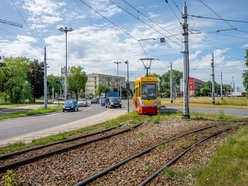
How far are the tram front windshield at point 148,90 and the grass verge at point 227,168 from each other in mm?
15536

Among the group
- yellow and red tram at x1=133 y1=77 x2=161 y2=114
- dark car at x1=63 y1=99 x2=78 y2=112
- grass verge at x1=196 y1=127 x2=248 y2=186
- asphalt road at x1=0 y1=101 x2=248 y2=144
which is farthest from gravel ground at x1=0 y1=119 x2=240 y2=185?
dark car at x1=63 y1=99 x2=78 y2=112

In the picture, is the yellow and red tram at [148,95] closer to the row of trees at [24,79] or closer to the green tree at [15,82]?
the row of trees at [24,79]

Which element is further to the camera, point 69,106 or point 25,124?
point 69,106

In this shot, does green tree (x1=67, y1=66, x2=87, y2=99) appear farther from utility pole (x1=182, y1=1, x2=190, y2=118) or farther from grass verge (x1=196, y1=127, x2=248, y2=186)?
grass verge (x1=196, y1=127, x2=248, y2=186)

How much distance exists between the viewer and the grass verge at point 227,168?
6319mm

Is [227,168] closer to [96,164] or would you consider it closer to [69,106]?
[96,164]

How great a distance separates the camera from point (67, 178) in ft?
23.2

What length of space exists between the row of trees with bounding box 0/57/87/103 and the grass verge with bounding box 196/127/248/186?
176 feet

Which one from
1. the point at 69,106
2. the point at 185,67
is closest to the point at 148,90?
the point at 185,67

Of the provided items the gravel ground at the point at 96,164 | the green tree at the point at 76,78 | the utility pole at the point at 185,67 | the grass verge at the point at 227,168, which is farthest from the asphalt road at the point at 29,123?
the green tree at the point at 76,78

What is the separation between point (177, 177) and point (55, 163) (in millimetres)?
3573

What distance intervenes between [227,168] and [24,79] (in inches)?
3046

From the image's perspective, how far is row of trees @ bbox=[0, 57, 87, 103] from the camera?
7331cm

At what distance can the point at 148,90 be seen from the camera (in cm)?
2552
